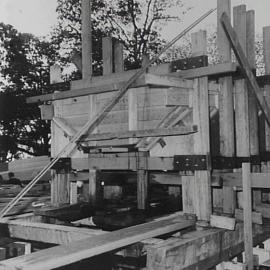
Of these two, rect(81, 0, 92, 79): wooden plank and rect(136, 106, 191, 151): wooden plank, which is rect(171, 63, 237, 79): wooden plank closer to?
rect(136, 106, 191, 151): wooden plank

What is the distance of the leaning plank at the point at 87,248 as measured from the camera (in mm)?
2879

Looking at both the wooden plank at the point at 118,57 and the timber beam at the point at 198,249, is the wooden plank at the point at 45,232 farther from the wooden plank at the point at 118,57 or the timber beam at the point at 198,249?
the wooden plank at the point at 118,57

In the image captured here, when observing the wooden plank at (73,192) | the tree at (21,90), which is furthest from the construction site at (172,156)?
the tree at (21,90)

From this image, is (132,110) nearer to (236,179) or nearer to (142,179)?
(142,179)

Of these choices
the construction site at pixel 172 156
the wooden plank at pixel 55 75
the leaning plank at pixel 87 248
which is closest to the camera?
the leaning plank at pixel 87 248

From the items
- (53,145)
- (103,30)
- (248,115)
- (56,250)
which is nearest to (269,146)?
(248,115)

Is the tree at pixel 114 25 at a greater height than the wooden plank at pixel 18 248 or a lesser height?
greater

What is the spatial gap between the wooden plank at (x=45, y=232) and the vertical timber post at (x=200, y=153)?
107 centimetres

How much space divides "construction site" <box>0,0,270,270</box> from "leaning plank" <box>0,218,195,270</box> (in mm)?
17

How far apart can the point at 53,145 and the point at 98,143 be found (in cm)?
74

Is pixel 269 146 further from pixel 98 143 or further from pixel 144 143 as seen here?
pixel 98 143

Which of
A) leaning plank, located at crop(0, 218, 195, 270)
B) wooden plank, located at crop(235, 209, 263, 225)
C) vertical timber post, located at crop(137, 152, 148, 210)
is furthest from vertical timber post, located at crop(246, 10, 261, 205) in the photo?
leaning plank, located at crop(0, 218, 195, 270)

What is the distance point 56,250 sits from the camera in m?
3.20

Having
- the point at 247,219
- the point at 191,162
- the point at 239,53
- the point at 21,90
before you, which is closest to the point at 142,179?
the point at 191,162
